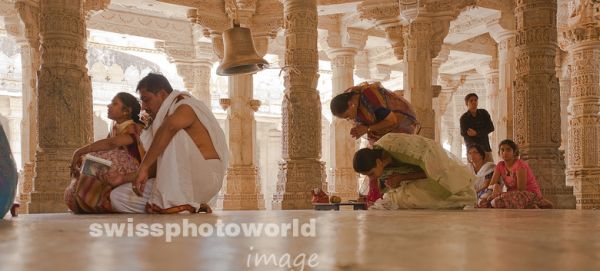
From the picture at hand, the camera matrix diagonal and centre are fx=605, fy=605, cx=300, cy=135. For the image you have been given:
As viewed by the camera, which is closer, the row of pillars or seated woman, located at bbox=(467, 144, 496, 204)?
seated woman, located at bbox=(467, 144, 496, 204)

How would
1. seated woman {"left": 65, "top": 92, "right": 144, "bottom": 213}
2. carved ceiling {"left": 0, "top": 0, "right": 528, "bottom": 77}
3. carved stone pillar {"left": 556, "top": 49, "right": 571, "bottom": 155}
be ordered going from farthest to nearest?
carved stone pillar {"left": 556, "top": 49, "right": 571, "bottom": 155} < carved ceiling {"left": 0, "top": 0, "right": 528, "bottom": 77} < seated woman {"left": 65, "top": 92, "right": 144, "bottom": 213}

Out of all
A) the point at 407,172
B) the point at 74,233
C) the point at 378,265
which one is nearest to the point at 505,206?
the point at 407,172

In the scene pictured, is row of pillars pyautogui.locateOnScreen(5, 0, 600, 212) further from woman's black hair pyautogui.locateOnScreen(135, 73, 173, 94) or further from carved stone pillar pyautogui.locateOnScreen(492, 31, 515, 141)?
woman's black hair pyautogui.locateOnScreen(135, 73, 173, 94)

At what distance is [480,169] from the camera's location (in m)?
6.72

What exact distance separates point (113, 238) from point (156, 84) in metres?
2.35

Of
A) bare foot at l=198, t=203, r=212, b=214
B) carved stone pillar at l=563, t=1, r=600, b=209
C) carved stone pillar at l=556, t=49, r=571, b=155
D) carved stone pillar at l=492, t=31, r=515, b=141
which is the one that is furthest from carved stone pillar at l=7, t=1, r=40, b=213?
Result: carved stone pillar at l=556, t=49, r=571, b=155

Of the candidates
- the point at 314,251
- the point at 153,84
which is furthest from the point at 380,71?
the point at 314,251

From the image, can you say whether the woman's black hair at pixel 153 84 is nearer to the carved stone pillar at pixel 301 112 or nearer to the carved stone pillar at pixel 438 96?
the carved stone pillar at pixel 301 112

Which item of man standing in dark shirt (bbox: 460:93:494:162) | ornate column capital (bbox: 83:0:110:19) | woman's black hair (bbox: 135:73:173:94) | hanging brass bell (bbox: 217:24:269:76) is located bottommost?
man standing in dark shirt (bbox: 460:93:494:162)

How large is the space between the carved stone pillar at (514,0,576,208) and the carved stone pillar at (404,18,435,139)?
3049 mm

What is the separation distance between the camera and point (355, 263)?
A: 4.04 feet

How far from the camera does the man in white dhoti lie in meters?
3.81

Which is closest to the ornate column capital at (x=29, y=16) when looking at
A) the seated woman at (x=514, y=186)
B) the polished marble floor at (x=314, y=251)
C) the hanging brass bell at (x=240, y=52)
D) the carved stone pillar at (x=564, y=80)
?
the hanging brass bell at (x=240, y=52)

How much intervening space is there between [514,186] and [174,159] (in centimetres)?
356
